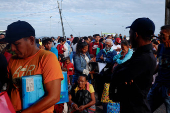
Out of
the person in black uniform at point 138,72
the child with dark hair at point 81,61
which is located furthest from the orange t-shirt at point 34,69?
the child with dark hair at point 81,61

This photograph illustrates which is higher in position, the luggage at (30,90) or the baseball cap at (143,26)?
the baseball cap at (143,26)

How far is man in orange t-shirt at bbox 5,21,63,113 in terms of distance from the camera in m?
1.51

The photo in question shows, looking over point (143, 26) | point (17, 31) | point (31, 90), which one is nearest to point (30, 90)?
point (31, 90)

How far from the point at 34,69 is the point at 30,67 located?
0.06m

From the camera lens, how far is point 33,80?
150 cm

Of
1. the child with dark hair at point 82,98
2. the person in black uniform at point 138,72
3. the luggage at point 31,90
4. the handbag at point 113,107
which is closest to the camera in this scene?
the luggage at point 31,90

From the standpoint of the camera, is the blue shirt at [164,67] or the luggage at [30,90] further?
the blue shirt at [164,67]

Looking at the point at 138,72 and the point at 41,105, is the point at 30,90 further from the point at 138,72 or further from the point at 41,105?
the point at 138,72

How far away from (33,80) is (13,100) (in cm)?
37

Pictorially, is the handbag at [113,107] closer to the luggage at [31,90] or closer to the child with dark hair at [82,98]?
the child with dark hair at [82,98]

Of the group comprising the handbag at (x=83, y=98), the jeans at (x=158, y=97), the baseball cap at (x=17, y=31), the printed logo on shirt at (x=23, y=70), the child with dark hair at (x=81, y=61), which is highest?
the baseball cap at (x=17, y=31)

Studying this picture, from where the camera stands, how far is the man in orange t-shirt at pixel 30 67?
1505mm

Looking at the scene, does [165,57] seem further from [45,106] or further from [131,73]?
[45,106]

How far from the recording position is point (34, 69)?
5.21 feet
